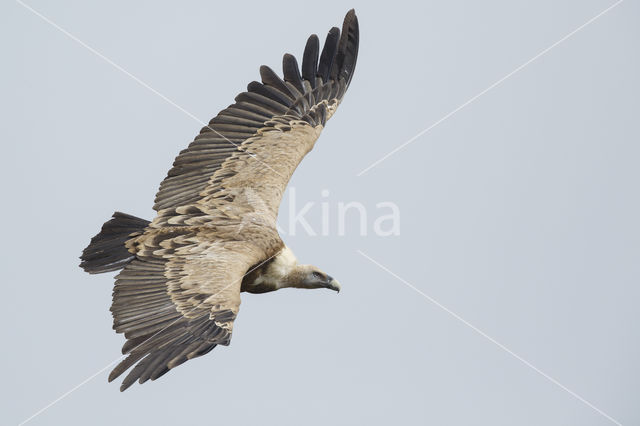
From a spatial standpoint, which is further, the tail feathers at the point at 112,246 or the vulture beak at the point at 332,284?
the vulture beak at the point at 332,284

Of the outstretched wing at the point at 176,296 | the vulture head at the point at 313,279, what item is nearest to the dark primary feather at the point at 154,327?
the outstretched wing at the point at 176,296

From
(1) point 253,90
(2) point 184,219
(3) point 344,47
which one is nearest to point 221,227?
(2) point 184,219

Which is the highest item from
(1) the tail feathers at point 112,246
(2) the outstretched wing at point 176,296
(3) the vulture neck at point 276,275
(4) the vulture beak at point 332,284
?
(1) the tail feathers at point 112,246

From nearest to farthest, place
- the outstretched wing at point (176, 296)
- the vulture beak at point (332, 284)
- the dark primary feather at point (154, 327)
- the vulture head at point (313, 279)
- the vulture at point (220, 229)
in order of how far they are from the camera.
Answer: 1. the dark primary feather at point (154, 327)
2. the outstretched wing at point (176, 296)
3. the vulture at point (220, 229)
4. the vulture head at point (313, 279)
5. the vulture beak at point (332, 284)

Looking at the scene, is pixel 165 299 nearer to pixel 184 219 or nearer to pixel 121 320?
pixel 121 320

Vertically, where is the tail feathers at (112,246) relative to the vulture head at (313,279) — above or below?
above

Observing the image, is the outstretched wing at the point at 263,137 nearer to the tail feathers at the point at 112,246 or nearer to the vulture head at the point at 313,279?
the tail feathers at the point at 112,246

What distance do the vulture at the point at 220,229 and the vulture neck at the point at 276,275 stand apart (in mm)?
15

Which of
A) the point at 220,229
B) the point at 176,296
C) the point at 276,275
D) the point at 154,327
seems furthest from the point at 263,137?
the point at 154,327

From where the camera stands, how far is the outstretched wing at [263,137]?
15969 millimetres

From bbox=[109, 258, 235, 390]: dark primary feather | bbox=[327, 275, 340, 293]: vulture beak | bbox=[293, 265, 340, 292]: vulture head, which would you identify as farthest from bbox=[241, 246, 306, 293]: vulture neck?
bbox=[109, 258, 235, 390]: dark primary feather

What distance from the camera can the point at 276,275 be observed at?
1562 centimetres

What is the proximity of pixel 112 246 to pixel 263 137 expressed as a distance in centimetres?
289

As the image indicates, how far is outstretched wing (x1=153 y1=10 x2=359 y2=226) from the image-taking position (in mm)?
15969
